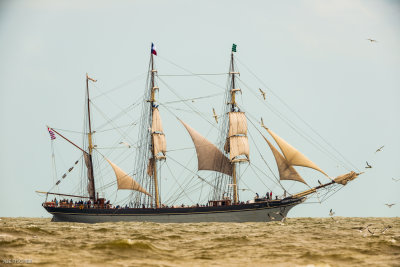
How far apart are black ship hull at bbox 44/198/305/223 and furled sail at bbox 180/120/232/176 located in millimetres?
6994

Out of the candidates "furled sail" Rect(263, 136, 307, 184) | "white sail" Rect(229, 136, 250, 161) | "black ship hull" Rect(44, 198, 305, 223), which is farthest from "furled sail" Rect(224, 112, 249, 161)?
"black ship hull" Rect(44, 198, 305, 223)

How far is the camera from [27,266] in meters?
14.4

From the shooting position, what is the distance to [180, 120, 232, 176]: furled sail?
58.1 meters

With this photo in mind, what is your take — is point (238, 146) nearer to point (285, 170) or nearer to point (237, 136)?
point (237, 136)

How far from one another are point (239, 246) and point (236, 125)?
38.3m

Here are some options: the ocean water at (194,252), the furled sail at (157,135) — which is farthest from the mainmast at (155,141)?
the ocean water at (194,252)

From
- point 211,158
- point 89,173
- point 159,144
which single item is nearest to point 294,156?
point 211,158

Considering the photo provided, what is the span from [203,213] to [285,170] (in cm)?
1129

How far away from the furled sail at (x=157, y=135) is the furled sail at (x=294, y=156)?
1737 centimetres

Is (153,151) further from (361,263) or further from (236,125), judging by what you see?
(361,263)

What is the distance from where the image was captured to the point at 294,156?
165ft

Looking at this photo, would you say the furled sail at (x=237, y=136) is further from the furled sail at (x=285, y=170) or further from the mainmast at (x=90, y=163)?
the mainmast at (x=90, y=163)

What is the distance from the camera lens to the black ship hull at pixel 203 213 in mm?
51688

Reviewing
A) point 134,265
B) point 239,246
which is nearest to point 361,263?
point 239,246
